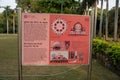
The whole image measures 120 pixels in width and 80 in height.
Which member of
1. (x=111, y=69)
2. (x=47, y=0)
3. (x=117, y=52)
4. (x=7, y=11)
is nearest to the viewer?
(x=117, y=52)

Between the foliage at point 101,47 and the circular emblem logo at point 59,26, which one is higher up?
the circular emblem logo at point 59,26

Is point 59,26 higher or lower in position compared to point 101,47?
→ higher

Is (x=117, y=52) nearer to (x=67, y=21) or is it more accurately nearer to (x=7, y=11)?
(x=67, y=21)

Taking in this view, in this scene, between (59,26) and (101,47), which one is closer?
(59,26)

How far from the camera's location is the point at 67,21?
6844 mm

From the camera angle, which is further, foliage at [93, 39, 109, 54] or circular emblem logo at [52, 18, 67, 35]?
foliage at [93, 39, 109, 54]

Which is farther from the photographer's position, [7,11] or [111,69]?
[7,11]

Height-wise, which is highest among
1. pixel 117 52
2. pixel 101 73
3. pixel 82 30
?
pixel 82 30

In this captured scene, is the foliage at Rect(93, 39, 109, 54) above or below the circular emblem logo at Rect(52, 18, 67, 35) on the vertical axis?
below

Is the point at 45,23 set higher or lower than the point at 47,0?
lower

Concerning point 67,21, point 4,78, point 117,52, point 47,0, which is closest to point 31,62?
point 67,21

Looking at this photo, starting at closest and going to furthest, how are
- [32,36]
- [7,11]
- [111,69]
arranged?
1. [32,36]
2. [111,69]
3. [7,11]

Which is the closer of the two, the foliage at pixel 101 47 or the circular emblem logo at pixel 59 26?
the circular emblem logo at pixel 59 26

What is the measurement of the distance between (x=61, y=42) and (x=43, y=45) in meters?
0.43
